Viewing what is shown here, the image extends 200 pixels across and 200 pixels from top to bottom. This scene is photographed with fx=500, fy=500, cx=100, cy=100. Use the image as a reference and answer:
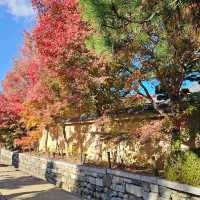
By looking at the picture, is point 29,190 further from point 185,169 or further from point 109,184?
point 185,169

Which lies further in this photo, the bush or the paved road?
the paved road

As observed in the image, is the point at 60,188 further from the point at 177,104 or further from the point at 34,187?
the point at 177,104

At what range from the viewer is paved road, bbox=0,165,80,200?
17.0 meters

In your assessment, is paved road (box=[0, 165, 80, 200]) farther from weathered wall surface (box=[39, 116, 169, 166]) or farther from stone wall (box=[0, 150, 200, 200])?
weathered wall surface (box=[39, 116, 169, 166])

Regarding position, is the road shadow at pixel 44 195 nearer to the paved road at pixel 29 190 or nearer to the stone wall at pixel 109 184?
the paved road at pixel 29 190

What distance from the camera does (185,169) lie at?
37.5 ft

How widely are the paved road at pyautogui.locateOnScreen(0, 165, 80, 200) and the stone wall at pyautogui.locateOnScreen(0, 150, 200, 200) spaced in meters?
0.45

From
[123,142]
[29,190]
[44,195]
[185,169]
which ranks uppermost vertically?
[123,142]

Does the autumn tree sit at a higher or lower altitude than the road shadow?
higher

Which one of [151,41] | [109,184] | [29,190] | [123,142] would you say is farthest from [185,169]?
[29,190]

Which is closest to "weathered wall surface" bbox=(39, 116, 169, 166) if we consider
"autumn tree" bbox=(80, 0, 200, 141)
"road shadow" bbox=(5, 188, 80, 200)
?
"autumn tree" bbox=(80, 0, 200, 141)

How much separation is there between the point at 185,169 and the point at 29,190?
9.09 meters

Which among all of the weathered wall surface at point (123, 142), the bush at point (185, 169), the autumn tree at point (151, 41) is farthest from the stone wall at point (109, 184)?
the autumn tree at point (151, 41)

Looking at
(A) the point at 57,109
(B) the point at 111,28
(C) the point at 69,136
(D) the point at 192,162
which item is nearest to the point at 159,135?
(D) the point at 192,162
